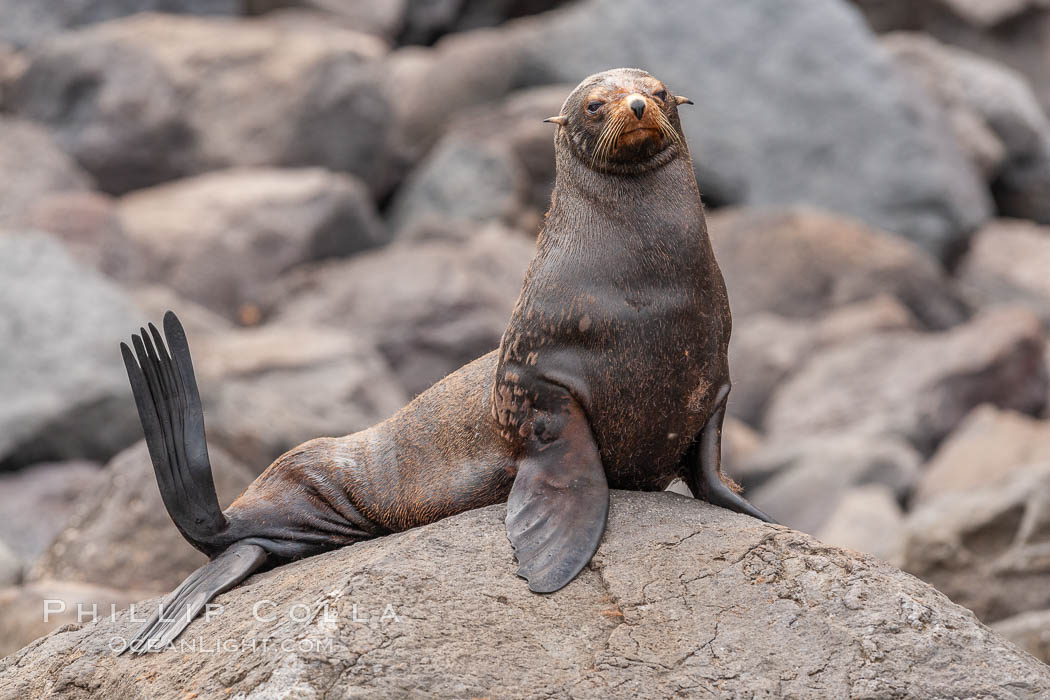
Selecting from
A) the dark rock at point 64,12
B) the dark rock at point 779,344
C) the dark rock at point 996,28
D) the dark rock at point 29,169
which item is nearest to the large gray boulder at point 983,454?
the dark rock at point 779,344

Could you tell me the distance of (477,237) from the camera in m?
16.0

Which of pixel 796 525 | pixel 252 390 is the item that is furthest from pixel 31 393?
pixel 796 525

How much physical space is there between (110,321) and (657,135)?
27.1 feet

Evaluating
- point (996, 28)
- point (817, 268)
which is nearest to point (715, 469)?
point (817, 268)

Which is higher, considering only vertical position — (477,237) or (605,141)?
(605,141)

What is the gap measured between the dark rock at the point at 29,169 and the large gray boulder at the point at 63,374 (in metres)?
3.65

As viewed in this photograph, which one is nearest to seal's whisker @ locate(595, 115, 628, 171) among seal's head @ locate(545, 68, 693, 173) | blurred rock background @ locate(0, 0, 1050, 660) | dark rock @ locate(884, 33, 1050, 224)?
seal's head @ locate(545, 68, 693, 173)

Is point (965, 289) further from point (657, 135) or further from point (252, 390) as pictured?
point (657, 135)

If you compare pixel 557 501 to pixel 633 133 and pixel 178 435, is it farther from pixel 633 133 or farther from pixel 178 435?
pixel 178 435

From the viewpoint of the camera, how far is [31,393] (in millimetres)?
12195

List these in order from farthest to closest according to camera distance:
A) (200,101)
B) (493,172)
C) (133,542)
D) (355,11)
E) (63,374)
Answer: (355,11), (200,101), (493,172), (63,374), (133,542)

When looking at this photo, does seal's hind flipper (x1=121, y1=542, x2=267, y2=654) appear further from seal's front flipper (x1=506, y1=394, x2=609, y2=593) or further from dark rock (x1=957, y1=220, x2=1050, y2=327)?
dark rock (x1=957, y1=220, x2=1050, y2=327)

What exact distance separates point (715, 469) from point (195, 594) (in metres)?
2.12

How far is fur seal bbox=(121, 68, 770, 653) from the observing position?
215 inches
